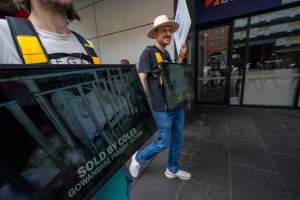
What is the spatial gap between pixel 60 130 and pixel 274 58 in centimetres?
511

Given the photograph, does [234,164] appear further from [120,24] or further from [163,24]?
[120,24]

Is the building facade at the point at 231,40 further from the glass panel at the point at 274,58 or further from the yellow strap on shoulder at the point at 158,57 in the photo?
the yellow strap on shoulder at the point at 158,57

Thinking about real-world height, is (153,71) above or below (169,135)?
above

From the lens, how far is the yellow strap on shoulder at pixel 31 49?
0.55 metres

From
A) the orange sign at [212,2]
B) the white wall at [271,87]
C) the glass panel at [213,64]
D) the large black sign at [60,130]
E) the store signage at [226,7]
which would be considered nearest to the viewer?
the large black sign at [60,130]

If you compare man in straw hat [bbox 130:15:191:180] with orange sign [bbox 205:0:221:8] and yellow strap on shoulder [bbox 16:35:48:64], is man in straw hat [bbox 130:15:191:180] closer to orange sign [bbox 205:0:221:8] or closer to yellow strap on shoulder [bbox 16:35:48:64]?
yellow strap on shoulder [bbox 16:35:48:64]

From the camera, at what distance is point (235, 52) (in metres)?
4.20

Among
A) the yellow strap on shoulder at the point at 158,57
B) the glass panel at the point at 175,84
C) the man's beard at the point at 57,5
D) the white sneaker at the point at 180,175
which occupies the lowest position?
the white sneaker at the point at 180,175

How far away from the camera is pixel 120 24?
378cm

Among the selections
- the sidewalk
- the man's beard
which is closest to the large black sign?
the man's beard

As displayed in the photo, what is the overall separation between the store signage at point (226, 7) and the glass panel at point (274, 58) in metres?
0.25

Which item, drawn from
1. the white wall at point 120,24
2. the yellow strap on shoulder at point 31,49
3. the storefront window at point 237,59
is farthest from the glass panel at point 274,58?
the yellow strap on shoulder at point 31,49

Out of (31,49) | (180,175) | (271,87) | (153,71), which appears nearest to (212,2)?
(271,87)

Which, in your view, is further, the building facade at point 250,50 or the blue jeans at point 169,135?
the building facade at point 250,50
